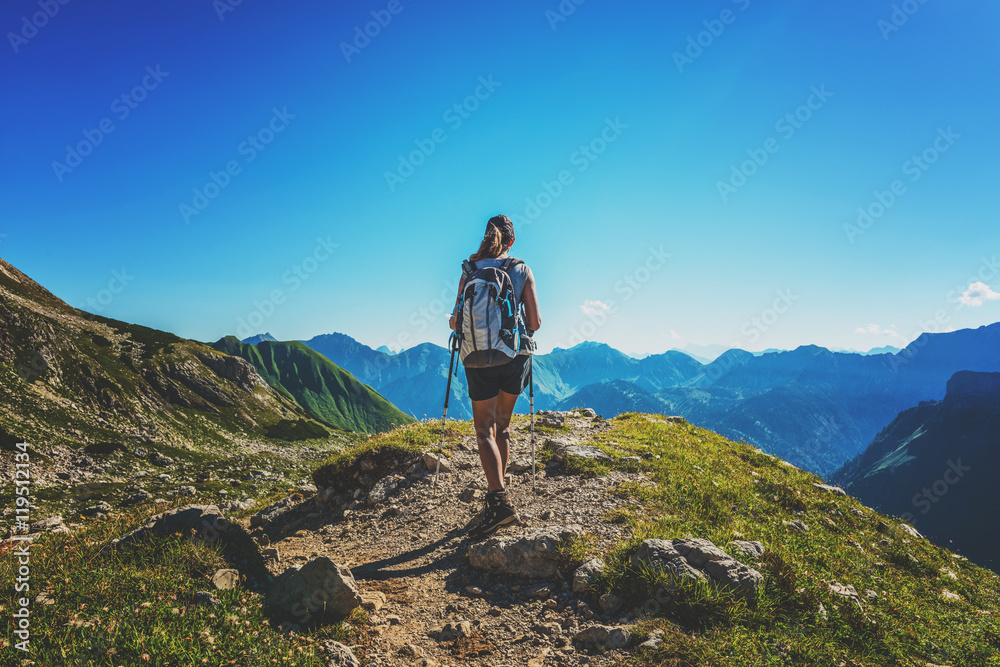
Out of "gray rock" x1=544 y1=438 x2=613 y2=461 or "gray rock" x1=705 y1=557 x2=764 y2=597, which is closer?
"gray rock" x1=705 y1=557 x2=764 y2=597

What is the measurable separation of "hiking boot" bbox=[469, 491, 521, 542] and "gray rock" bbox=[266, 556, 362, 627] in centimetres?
228

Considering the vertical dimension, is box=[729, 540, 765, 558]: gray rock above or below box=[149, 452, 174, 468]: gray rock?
below

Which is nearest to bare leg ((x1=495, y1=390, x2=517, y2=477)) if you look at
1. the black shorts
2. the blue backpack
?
the black shorts

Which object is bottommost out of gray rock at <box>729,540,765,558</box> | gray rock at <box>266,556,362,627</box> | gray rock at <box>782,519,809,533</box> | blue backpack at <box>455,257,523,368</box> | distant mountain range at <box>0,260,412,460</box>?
gray rock at <box>782,519,809,533</box>

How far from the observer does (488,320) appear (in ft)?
22.9

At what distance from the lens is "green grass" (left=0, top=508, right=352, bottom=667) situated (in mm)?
3910

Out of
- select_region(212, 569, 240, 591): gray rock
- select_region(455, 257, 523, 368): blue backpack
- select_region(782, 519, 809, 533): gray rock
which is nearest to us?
select_region(212, 569, 240, 591): gray rock

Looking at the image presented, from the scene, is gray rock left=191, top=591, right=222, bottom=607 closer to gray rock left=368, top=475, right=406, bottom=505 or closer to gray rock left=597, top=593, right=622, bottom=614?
gray rock left=597, top=593, right=622, bottom=614

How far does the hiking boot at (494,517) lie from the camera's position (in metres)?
7.24

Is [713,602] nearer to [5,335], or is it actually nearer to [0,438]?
[0,438]

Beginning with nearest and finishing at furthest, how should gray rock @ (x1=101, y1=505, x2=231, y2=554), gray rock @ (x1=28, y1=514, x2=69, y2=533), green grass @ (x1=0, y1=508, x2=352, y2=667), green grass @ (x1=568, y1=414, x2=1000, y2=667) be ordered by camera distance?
green grass @ (x1=0, y1=508, x2=352, y2=667) < green grass @ (x1=568, y1=414, x2=1000, y2=667) < gray rock @ (x1=101, y1=505, x2=231, y2=554) < gray rock @ (x1=28, y1=514, x2=69, y2=533)

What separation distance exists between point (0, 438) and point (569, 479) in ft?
345

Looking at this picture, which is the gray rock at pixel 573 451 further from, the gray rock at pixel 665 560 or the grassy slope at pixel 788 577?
the gray rock at pixel 665 560

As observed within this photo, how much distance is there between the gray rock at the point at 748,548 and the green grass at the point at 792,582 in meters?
0.11
